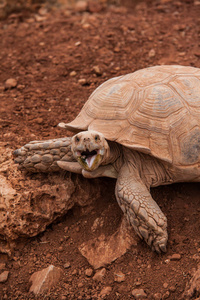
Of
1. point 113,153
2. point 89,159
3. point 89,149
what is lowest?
point 113,153

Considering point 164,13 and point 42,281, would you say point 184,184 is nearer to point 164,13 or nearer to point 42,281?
point 42,281

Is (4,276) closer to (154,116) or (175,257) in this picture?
(175,257)

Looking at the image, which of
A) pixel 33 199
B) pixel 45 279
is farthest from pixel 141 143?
pixel 45 279

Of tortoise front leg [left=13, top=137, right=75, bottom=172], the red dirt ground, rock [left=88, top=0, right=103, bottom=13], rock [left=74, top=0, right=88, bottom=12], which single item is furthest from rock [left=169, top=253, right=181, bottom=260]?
rock [left=74, top=0, right=88, bottom=12]

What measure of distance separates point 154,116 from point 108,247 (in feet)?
4.09

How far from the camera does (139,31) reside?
6156mm

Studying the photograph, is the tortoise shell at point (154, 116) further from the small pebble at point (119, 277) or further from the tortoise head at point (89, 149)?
the small pebble at point (119, 277)

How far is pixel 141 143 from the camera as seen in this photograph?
3.17 m

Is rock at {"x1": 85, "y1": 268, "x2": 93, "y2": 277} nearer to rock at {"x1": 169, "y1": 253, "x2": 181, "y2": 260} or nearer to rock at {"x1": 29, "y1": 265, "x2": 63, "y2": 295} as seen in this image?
rock at {"x1": 29, "y1": 265, "x2": 63, "y2": 295}

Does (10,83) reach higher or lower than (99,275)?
higher

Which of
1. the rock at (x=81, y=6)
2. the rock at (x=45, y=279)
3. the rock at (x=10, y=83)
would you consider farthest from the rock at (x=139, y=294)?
the rock at (x=81, y=6)

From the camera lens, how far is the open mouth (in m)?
2.98

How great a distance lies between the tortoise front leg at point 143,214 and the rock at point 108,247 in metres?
0.18

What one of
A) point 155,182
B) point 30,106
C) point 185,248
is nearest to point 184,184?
point 155,182
